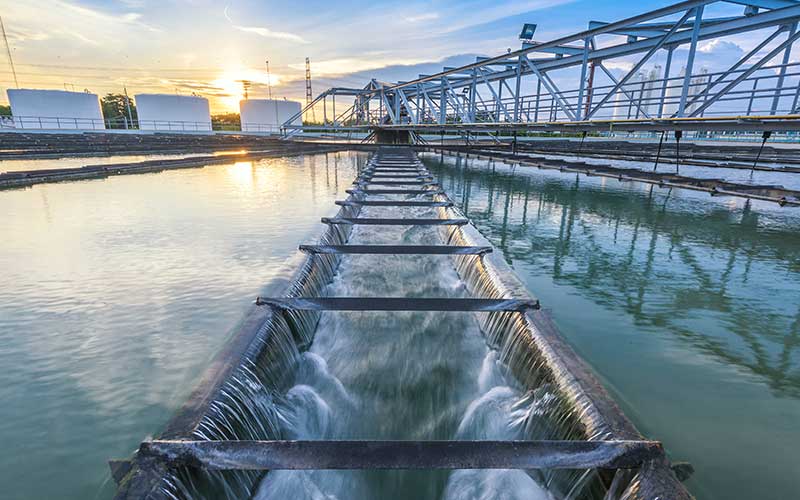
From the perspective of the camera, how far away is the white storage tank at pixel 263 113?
50.3 m

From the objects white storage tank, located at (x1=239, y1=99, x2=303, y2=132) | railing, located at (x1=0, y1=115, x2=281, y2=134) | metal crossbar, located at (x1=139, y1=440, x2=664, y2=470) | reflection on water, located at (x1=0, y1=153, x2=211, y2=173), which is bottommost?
metal crossbar, located at (x1=139, y1=440, x2=664, y2=470)

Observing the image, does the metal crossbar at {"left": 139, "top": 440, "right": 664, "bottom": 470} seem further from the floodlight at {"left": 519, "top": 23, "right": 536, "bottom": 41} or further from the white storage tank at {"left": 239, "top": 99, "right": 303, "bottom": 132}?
the white storage tank at {"left": 239, "top": 99, "right": 303, "bottom": 132}

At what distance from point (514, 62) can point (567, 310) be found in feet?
54.1

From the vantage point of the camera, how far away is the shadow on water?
3.56 m

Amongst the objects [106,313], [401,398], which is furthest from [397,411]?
[106,313]

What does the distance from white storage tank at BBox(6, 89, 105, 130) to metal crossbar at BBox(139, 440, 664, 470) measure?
4905 cm

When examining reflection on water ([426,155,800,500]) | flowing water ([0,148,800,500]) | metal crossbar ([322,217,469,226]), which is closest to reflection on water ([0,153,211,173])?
flowing water ([0,148,800,500])

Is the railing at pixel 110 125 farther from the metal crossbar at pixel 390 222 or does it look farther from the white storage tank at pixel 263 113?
the metal crossbar at pixel 390 222

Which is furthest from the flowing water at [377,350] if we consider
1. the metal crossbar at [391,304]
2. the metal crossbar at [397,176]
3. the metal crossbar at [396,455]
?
the metal crossbar at [397,176]

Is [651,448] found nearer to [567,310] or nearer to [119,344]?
[567,310]

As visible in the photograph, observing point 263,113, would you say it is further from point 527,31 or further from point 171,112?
point 527,31

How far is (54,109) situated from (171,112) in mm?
10113

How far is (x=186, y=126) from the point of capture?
4450 centimetres

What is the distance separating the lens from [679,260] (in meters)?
5.70
